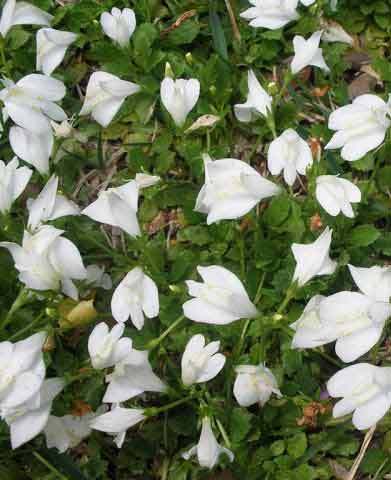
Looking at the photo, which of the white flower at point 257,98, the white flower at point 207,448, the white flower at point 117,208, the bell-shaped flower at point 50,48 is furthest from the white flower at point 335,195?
the bell-shaped flower at point 50,48

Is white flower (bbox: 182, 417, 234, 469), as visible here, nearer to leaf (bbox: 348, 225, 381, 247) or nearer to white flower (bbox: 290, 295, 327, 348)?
white flower (bbox: 290, 295, 327, 348)

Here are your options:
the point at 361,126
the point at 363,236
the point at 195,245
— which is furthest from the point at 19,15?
the point at 363,236

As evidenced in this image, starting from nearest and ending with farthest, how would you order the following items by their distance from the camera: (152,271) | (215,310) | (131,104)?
1. (215,310)
2. (152,271)
3. (131,104)

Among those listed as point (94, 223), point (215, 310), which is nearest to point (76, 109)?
point (94, 223)

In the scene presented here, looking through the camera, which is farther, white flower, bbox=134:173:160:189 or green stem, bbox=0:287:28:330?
white flower, bbox=134:173:160:189

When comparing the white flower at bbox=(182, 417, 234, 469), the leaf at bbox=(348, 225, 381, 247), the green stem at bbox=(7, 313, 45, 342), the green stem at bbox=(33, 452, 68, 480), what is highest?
the green stem at bbox=(7, 313, 45, 342)

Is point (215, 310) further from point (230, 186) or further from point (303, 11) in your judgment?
point (303, 11)

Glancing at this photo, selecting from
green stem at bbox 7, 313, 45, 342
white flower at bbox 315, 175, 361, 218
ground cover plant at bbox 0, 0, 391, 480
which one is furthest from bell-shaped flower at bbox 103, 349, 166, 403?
white flower at bbox 315, 175, 361, 218

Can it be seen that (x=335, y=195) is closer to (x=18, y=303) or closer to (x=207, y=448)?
(x=207, y=448)
